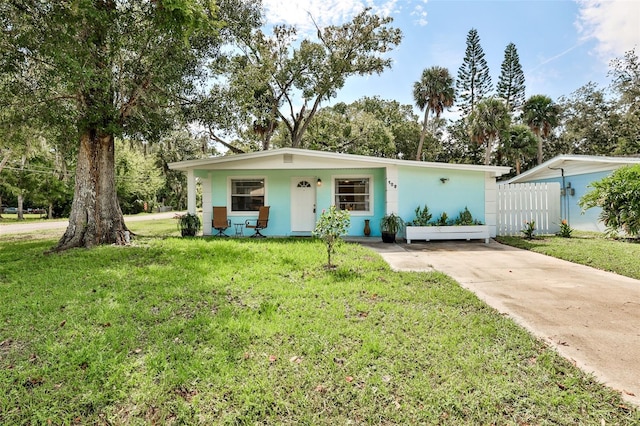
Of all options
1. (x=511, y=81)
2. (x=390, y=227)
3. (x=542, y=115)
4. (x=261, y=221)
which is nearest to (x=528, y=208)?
(x=390, y=227)

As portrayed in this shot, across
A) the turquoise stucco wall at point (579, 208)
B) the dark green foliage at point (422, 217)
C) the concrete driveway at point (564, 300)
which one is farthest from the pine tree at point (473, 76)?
the concrete driveway at point (564, 300)

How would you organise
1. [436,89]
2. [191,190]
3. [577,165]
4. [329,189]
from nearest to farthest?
[191,190] < [329,189] < [577,165] < [436,89]

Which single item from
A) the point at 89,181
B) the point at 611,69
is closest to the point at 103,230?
the point at 89,181

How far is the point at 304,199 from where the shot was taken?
10.5m

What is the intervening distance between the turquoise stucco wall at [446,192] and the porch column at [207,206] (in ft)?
21.2

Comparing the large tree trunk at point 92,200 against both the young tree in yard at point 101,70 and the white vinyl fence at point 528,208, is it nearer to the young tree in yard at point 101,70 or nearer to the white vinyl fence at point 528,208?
the young tree in yard at point 101,70

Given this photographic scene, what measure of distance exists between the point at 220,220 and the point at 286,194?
7.72ft

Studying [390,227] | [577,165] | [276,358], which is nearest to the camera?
[276,358]

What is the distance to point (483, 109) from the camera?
22.8m

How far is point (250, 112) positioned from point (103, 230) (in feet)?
20.1

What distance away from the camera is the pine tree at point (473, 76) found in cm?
2720

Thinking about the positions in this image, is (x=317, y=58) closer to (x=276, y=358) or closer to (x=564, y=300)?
(x=564, y=300)

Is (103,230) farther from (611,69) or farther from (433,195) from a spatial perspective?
(611,69)

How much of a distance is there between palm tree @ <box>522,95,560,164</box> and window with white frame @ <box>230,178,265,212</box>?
24954mm
